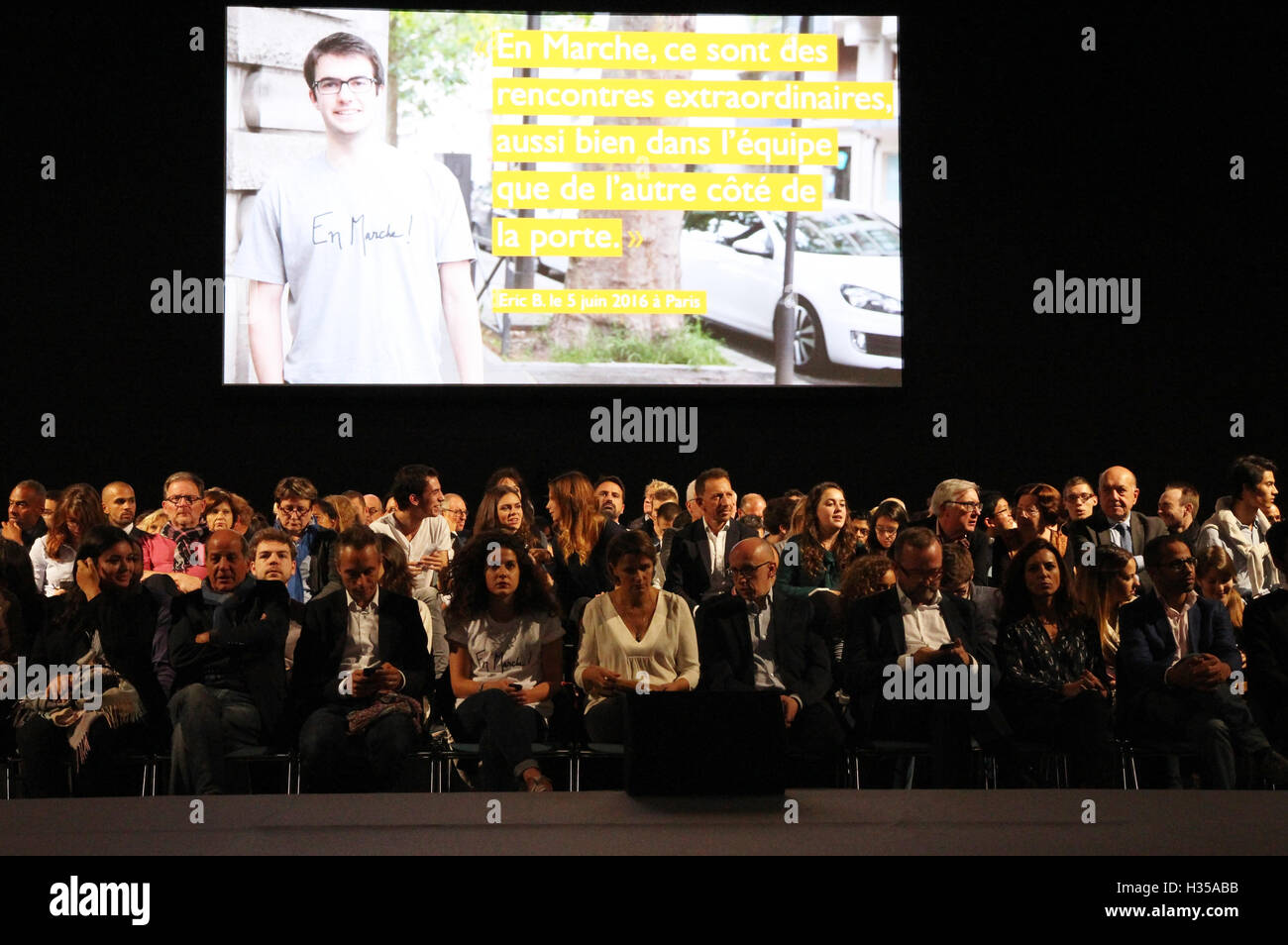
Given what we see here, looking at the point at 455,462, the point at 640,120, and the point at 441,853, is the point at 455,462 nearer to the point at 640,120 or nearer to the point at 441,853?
the point at 640,120

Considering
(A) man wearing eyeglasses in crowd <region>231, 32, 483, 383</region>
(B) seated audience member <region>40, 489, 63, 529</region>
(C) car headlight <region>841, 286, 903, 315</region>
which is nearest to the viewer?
(B) seated audience member <region>40, 489, 63, 529</region>

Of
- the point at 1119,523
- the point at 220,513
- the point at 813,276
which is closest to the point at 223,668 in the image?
the point at 220,513

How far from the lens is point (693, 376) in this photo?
7137mm

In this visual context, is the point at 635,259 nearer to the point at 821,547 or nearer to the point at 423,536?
the point at 423,536

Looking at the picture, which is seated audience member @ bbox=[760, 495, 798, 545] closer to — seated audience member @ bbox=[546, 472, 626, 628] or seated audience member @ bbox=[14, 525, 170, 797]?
seated audience member @ bbox=[546, 472, 626, 628]

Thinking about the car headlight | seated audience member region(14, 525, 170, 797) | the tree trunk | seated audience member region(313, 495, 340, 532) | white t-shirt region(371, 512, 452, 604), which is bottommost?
seated audience member region(14, 525, 170, 797)

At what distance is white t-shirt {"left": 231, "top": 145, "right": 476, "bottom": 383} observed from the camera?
22.7ft

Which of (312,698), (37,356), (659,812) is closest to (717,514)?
(312,698)

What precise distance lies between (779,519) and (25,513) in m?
3.02

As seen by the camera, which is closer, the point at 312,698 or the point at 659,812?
the point at 659,812

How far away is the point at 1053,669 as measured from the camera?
439 cm

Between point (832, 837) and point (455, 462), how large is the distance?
15.0 ft

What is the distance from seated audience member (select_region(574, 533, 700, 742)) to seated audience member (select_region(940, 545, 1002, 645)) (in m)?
0.91

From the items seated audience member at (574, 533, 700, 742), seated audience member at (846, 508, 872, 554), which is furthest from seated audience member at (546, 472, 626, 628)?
seated audience member at (846, 508, 872, 554)
